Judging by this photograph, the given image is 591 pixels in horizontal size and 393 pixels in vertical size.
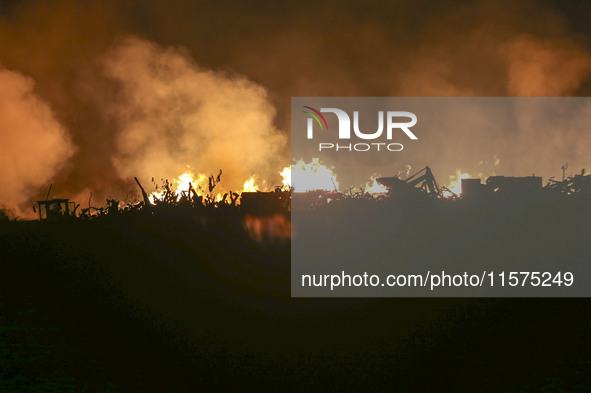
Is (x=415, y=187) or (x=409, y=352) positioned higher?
(x=415, y=187)

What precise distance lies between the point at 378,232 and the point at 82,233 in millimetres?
4189

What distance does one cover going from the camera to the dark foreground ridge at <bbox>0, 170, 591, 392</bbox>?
560 cm

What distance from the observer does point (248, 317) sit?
258 inches

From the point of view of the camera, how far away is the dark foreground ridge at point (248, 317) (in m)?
5.60

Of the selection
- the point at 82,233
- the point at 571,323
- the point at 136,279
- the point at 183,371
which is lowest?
the point at 183,371

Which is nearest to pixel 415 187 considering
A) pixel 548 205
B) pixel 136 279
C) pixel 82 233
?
pixel 548 205

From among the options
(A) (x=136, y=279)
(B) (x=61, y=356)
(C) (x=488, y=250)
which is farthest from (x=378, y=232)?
(B) (x=61, y=356)

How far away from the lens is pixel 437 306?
684 cm

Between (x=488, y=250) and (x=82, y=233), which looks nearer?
(x=488, y=250)

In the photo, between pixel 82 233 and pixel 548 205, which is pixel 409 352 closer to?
pixel 548 205

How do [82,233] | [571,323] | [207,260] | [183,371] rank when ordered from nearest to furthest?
1. [183,371]
2. [571,323]
3. [207,260]
4. [82,233]

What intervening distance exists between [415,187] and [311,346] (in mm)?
3128

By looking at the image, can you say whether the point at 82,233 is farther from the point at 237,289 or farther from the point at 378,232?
the point at 378,232

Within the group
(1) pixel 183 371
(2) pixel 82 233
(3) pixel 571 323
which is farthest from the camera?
(2) pixel 82 233
